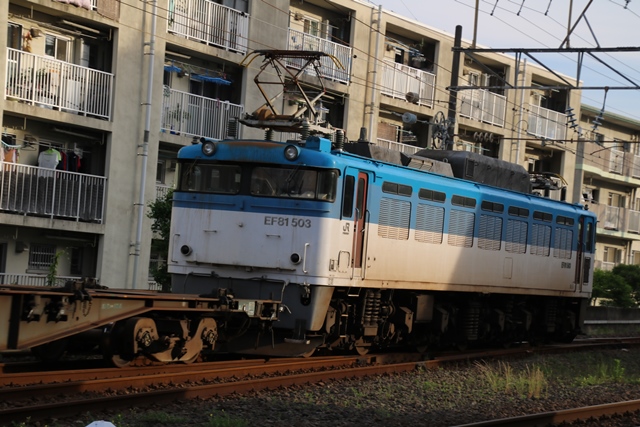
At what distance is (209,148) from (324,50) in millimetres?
18184

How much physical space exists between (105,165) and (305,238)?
13009 millimetres

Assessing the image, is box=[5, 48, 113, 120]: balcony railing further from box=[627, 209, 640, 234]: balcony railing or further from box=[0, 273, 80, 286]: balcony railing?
box=[627, 209, 640, 234]: balcony railing

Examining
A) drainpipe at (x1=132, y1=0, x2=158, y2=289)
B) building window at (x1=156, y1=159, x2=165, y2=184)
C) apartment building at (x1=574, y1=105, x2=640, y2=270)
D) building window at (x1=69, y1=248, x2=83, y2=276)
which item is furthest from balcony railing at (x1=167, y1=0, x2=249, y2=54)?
apartment building at (x1=574, y1=105, x2=640, y2=270)

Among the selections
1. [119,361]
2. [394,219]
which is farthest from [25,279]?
[119,361]

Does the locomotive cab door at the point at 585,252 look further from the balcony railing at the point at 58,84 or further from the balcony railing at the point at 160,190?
the balcony railing at the point at 58,84

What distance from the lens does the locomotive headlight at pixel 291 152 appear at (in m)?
15.0

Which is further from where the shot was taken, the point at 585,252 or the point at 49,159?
the point at 49,159

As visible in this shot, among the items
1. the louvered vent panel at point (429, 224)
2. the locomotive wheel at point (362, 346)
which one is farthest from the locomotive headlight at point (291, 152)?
the locomotive wheel at point (362, 346)

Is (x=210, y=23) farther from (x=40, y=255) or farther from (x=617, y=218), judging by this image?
(x=617, y=218)

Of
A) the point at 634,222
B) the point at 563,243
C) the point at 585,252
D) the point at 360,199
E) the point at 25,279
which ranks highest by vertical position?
the point at 634,222

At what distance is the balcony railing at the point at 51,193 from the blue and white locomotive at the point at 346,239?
31.1 ft

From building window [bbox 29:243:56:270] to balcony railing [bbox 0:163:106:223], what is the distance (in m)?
1.08

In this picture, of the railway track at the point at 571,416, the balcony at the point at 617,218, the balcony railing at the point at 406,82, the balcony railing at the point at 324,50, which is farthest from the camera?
the balcony at the point at 617,218

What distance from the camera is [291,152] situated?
593 inches
